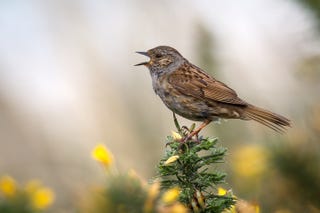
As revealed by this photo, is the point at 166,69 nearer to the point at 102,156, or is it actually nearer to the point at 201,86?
the point at 201,86

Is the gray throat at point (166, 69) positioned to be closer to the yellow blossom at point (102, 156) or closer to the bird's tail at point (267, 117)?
the bird's tail at point (267, 117)

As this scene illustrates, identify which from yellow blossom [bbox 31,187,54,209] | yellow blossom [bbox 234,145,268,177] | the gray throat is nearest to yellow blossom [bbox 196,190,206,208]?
yellow blossom [bbox 31,187,54,209]

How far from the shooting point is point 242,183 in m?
3.72

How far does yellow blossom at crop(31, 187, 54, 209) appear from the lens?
6.42ft

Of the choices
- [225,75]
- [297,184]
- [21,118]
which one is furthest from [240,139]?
[21,118]

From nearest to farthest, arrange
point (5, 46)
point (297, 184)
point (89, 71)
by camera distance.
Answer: point (297, 184)
point (89, 71)
point (5, 46)

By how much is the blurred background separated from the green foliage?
1.58 metres

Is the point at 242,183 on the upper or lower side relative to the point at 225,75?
lower

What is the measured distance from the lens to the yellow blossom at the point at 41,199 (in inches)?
77.1

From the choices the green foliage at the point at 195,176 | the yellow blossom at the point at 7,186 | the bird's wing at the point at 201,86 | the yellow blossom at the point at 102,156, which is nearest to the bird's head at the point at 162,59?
the bird's wing at the point at 201,86

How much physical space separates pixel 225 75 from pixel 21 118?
449 cm

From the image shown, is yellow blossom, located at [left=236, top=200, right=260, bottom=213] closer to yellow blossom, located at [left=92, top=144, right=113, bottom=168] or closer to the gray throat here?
yellow blossom, located at [left=92, top=144, right=113, bottom=168]

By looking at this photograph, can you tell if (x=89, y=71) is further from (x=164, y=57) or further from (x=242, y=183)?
(x=242, y=183)

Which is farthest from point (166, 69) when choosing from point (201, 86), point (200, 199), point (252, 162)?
point (200, 199)
